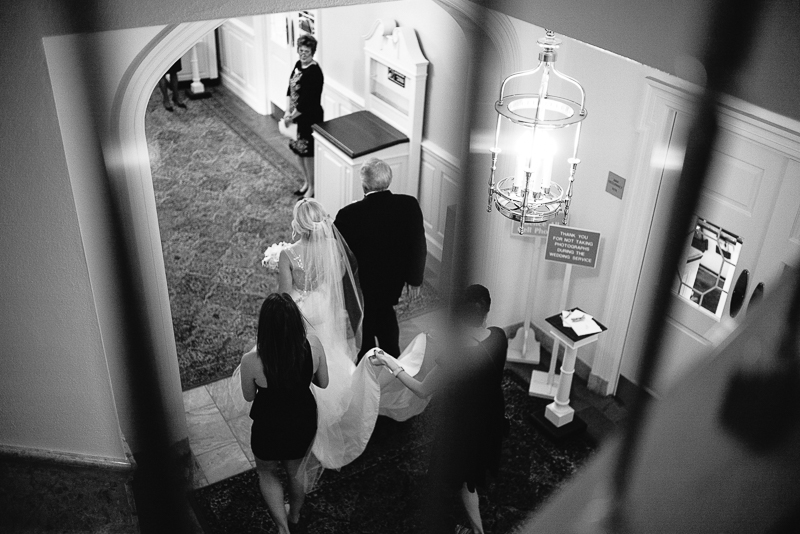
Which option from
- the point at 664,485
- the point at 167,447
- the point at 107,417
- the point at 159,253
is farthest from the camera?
the point at 159,253

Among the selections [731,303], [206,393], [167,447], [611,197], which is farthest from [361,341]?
[167,447]

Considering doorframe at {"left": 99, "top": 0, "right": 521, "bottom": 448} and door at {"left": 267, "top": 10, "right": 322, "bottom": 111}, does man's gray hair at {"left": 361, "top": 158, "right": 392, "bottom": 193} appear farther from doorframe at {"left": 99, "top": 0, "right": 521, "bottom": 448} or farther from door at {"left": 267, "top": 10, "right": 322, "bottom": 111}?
door at {"left": 267, "top": 10, "right": 322, "bottom": 111}

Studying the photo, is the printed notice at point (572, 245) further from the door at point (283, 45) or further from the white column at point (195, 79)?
the white column at point (195, 79)

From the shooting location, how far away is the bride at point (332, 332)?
374 cm

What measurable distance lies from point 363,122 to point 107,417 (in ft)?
13.0

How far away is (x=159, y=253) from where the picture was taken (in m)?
3.31

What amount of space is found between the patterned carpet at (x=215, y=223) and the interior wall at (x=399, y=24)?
3.85 ft

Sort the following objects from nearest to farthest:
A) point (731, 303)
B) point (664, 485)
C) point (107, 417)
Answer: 1. point (664, 485)
2. point (107, 417)
3. point (731, 303)

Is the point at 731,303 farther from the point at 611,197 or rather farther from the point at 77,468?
the point at 77,468

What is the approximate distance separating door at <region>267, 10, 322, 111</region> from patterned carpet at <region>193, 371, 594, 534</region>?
12.9ft

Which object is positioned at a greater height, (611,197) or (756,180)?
(756,180)

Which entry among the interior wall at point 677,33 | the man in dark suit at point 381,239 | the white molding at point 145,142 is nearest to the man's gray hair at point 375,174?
the man in dark suit at point 381,239

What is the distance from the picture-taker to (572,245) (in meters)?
4.08

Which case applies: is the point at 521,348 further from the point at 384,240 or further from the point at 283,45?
the point at 283,45
